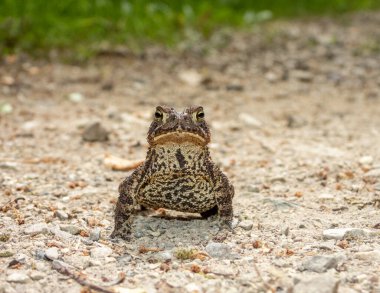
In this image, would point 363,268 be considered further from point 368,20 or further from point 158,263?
point 368,20

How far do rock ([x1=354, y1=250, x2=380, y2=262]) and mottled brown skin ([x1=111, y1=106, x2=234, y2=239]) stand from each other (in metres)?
1.03

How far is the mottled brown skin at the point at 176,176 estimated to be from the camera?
14.9 ft

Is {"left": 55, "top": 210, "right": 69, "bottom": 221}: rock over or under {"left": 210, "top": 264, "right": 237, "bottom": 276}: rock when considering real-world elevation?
over

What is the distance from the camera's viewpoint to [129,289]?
380cm

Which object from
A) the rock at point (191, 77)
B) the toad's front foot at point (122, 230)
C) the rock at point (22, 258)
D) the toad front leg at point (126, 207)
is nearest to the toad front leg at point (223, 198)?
the toad front leg at point (126, 207)

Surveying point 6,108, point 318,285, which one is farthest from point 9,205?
point 6,108

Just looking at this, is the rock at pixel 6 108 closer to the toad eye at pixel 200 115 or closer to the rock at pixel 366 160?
the rock at pixel 366 160

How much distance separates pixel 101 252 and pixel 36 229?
507mm

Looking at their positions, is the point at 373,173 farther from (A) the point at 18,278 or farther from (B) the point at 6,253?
(A) the point at 18,278

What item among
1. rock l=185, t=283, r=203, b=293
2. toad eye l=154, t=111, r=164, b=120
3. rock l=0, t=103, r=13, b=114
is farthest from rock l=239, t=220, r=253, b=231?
rock l=0, t=103, r=13, b=114

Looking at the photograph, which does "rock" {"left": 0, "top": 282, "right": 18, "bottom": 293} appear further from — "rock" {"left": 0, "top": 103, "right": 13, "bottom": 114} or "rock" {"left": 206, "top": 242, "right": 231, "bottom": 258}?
"rock" {"left": 0, "top": 103, "right": 13, "bottom": 114}

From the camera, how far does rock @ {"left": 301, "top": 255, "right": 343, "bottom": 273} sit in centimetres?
398

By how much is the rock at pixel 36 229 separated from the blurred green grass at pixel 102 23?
592cm

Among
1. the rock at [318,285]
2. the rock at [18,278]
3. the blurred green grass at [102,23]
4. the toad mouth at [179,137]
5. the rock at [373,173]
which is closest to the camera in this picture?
the rock at [318,285]
